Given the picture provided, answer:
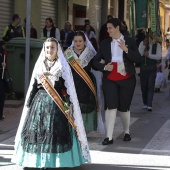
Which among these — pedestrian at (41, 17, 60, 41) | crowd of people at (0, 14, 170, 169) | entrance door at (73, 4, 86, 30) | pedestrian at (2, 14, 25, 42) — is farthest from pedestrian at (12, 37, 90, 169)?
entrance door at (73, 4, 86, 30)

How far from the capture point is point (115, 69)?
319 inches

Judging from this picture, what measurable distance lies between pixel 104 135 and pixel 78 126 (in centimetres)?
241

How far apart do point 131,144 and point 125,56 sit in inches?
55.4

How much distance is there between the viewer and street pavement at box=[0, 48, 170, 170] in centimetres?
712

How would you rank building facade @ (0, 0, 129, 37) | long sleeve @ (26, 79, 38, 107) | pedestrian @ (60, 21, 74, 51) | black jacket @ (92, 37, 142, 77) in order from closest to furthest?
long sleeve @ (26, 79, 38, 107) < black jacket @ (92, 37, 142, 77) < pedestrian @ (60, 21, 74, 51) < building facade @ (0, 0, 129, 37)

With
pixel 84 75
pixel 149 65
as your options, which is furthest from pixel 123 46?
pixel 149 65

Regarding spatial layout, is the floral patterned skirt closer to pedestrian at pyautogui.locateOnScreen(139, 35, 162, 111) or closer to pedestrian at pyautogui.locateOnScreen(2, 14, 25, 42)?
pedestrian at pyautogui.locateOnScreen(139, 35, 162, 111)

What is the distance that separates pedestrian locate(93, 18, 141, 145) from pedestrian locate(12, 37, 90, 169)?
1.54m

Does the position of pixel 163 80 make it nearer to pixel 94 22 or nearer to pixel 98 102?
pixel 98 102

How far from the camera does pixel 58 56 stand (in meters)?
6.60

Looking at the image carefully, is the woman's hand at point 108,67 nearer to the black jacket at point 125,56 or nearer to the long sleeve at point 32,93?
the black jacket at point 125,56

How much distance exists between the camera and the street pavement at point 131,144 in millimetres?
7117

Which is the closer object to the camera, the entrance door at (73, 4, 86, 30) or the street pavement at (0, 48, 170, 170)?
the street pavement at (0, 48, 170, 170)

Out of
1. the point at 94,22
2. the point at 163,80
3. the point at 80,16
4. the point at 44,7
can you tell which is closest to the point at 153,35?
the point at 163,80
